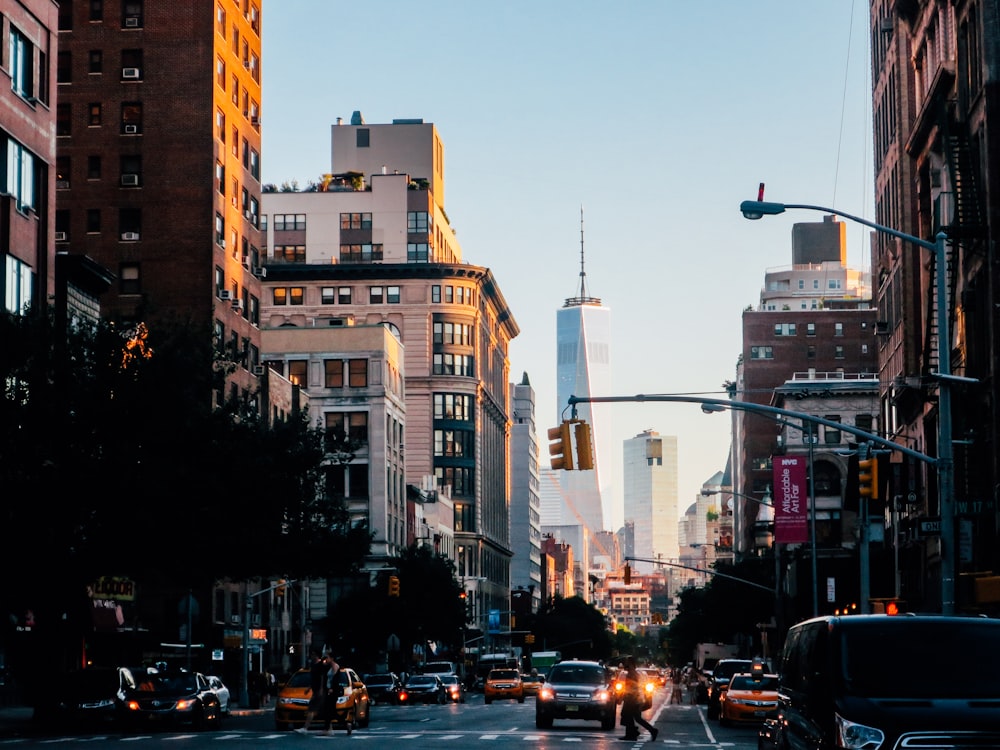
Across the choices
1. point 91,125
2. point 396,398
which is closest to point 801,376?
point 396,398

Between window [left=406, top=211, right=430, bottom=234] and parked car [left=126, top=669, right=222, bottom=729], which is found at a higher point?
window [left=406, top=211, right=430, bottom=234]

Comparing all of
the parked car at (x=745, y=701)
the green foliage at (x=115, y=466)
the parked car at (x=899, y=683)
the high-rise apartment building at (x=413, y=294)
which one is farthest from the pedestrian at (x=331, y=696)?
the high-rise apartment building at (x=413, y=294)

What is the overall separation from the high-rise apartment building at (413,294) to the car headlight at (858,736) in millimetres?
126339

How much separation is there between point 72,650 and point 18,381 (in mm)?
23278

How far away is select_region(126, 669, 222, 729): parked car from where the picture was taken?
1590 inches

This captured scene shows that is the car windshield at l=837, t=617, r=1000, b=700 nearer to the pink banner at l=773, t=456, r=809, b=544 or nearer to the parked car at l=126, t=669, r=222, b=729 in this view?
the parked car at l=126, t=669, r=222, b=729

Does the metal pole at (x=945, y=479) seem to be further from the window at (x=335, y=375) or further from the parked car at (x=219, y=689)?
the window at (x=335, y=375)

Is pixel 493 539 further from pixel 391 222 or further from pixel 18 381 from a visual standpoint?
pixel 18 381

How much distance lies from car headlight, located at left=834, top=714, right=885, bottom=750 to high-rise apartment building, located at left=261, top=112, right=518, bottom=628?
126 metres

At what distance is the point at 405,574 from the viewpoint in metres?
107

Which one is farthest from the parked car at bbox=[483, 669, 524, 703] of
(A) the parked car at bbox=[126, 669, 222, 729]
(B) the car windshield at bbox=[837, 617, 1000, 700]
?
(B) the car windshield at bbox=[837, 617, 1000, 700]

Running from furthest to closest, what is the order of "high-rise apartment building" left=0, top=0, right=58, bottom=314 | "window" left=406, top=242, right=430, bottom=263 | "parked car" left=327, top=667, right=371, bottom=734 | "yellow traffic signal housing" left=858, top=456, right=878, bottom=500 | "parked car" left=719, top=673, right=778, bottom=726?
"window" left=406, top=242, right=430, bottom=263 < "high-rise apartment building" left=0, top=0, right=58, bottom=314 < "parked car" left=719, top=673, right=778, bottom=726 < "parked car" left=327, top=667, right=371, bottom=734 < "yellow traffic signal housing" left=858, top=456, right=878, bottom=500

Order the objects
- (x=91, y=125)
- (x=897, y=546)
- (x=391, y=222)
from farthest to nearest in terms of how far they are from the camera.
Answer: (x=391, y=222) < (x=91, y=125) < (x=897, y=546)

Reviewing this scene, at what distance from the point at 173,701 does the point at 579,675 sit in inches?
428
